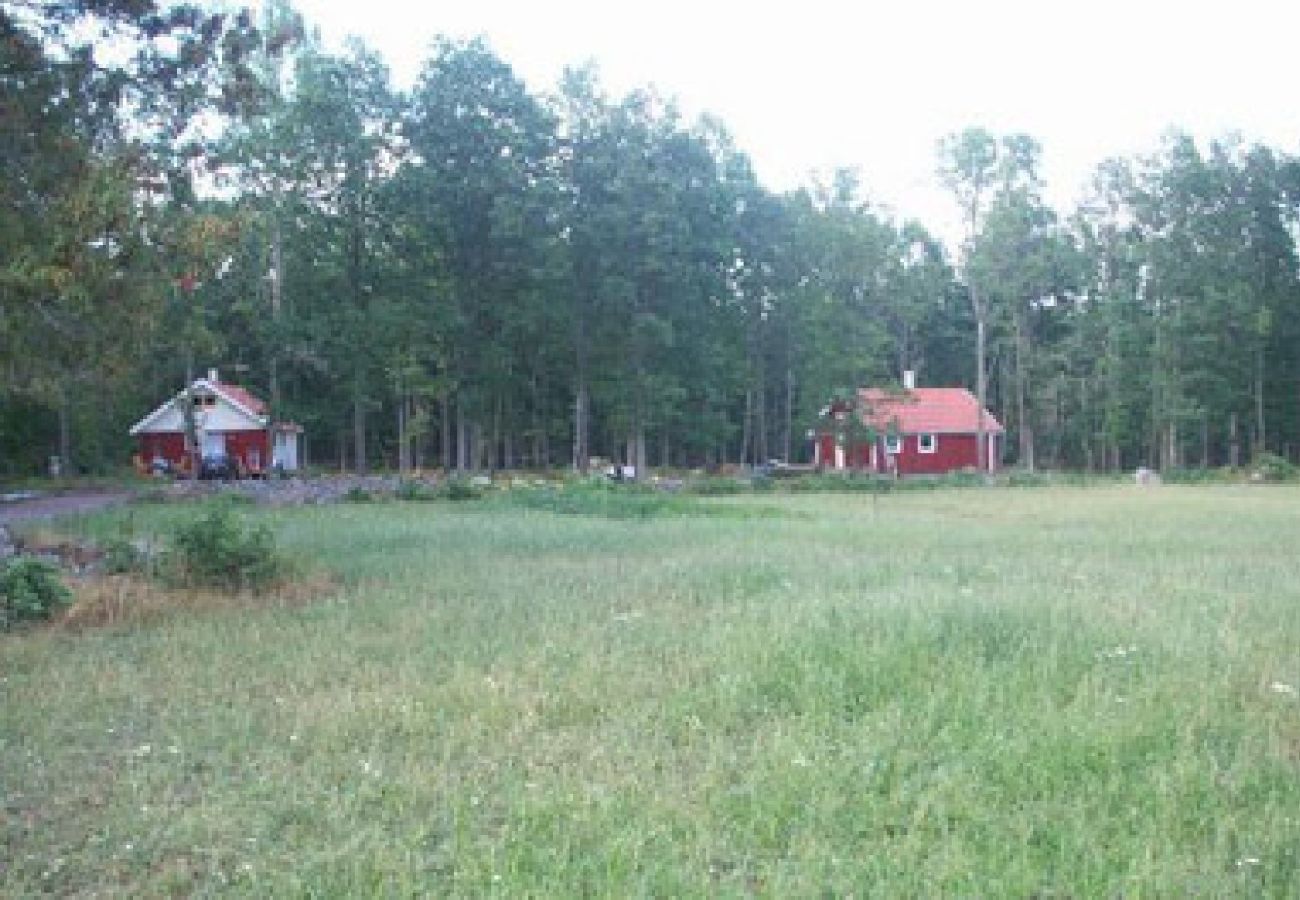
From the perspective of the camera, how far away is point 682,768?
5.66 meters

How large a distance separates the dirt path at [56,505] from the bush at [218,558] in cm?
1147

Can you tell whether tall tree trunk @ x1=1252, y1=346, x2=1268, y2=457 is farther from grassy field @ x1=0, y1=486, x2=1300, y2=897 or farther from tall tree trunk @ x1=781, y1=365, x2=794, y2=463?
grassy field @ x1=0, y1=486, x2=1300, y2=897

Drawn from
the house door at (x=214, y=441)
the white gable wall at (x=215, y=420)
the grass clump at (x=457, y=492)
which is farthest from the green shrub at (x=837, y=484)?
the house door at (x=214, y=441)

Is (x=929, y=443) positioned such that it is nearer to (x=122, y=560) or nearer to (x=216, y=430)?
(x=216, y=430)

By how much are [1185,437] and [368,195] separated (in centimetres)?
4512

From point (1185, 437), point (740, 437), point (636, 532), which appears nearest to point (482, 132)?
point (636, 532)

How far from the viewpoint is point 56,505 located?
2875 cm

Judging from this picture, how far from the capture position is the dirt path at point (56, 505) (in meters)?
24.2

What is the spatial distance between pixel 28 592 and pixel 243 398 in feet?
152

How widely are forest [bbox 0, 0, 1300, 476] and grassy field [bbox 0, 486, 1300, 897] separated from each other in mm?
4979

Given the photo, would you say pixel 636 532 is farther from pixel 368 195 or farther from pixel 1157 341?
pixel 1157 341

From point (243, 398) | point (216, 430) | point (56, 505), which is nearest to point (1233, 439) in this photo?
point (243, 398)

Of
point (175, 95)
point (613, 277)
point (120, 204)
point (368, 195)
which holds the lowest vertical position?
point (120, 204)

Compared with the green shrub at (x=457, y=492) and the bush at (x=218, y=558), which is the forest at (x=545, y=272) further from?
the green shrub at (x=457, y=492)
